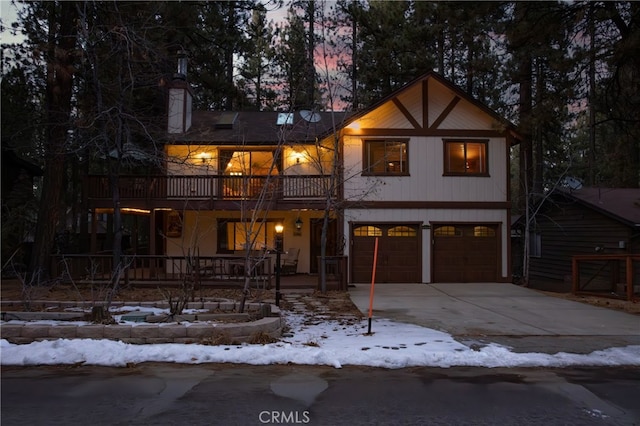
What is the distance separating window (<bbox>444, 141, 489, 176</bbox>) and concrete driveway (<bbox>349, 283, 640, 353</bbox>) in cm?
445

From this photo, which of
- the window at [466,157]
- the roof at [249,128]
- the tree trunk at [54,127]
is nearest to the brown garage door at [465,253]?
the window at [466,157]

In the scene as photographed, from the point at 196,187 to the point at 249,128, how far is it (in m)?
3.90

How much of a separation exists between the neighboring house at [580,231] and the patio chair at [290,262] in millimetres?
9253

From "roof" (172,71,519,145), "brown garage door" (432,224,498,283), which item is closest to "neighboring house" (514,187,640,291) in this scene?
"brown garage door" (432,224,498,283)

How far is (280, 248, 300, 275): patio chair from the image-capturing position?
18.4 m

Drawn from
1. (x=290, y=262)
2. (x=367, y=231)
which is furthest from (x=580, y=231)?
(x=290, y=262)

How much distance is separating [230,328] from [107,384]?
219 cm

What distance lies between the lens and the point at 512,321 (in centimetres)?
Result: 1025

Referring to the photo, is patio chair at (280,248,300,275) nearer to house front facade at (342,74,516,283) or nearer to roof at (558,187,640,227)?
house front facade at (342,74,516,283)

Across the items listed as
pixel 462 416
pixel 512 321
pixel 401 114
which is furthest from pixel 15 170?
pixel 462 416

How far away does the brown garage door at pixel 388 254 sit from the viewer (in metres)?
17.6

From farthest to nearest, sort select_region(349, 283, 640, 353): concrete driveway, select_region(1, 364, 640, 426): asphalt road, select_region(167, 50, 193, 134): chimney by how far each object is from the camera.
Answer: select_region(167, 50, 193, 134): chimney
select_region(349, 283, 640, 353): concrete driveway
select_region(1, 364, 640, 426): asphalt road

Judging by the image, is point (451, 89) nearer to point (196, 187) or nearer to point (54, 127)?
point (196, 187)

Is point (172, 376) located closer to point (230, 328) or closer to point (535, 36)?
point (230, 328)
